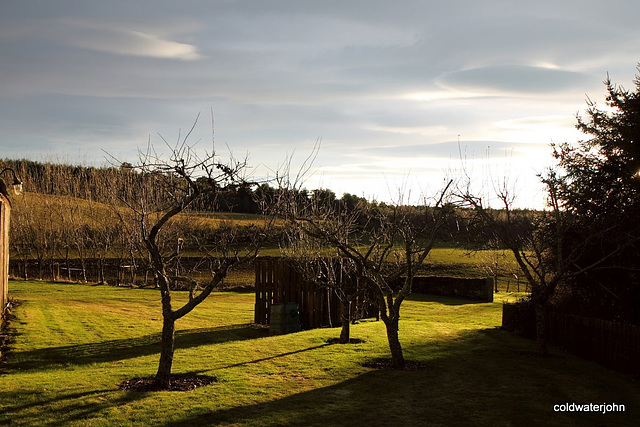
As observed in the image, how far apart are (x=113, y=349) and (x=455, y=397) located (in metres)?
8.44

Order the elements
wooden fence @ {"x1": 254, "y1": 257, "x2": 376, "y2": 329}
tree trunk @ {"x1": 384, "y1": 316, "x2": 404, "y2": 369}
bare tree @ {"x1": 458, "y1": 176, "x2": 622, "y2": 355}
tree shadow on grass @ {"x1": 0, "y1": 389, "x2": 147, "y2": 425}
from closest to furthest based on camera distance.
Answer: tree shadow on grass @ {"x1": 0, "y1": 389, "x2": 147, "y2": 425}
tree trunk @ {"x1": 384, "y1": 316, "x2": 404, "y2": 369}
bare tree @ {"x1": 458, "y1": 176, "x2": 622, "y2": 355}
wooden fence @ {"x1": 254, "y1": 257, "x2": 376, "y2": 329}

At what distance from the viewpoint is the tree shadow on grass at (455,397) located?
769 cm

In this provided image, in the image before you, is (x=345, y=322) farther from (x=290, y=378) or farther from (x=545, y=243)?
(x=545, y=243)

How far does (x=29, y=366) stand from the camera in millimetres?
10969

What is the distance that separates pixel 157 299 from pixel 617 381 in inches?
802

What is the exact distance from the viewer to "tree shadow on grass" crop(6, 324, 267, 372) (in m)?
11.5

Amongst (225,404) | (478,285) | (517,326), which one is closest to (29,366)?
(225,404)

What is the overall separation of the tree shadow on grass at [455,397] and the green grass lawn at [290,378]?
0.09 ft

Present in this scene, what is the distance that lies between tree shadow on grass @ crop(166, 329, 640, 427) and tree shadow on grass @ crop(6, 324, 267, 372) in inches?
206

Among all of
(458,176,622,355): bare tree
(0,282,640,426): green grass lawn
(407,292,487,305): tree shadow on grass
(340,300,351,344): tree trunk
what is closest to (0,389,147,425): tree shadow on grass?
(0,282,640,426): green grass lawn

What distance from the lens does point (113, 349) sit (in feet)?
43.3

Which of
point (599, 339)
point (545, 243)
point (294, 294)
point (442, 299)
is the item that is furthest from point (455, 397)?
point (442, 299)

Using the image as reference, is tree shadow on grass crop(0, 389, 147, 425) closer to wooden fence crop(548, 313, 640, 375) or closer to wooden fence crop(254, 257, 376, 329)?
wooden fence crop(254, 257, 376, 329)

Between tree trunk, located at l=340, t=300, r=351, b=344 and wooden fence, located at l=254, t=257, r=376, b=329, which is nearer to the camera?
tree trunk, located at l=340, t=300, r=351, b=344
